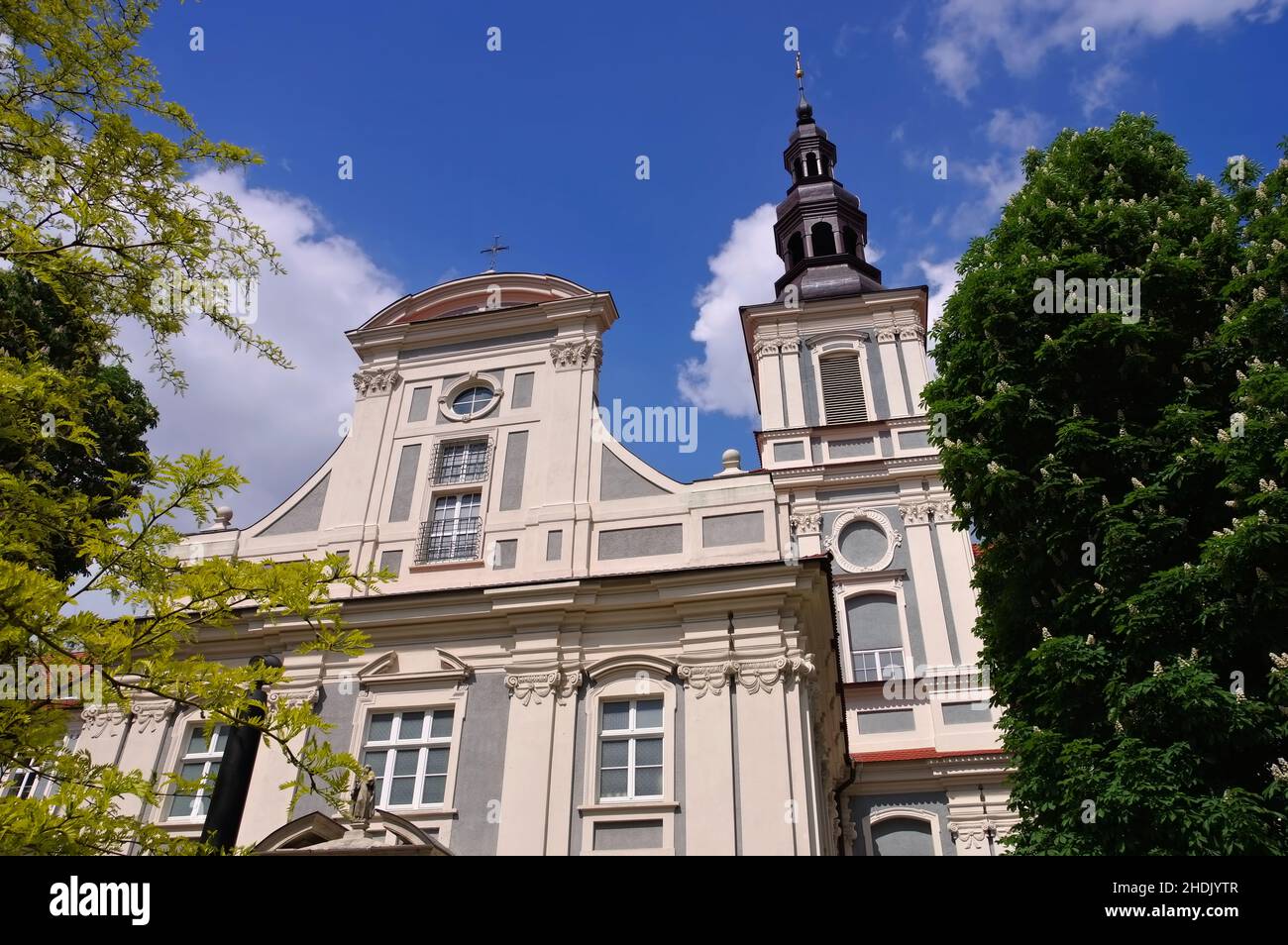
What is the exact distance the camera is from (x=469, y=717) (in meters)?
13.8

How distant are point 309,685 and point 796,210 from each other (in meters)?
26.4

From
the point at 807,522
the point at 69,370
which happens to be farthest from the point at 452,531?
the point at 807,522

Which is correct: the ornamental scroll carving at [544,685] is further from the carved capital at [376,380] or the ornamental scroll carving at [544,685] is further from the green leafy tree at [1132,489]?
the carved capital at [376,380]

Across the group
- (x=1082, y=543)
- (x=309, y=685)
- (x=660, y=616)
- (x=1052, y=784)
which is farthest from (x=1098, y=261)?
(x=309, y=685)

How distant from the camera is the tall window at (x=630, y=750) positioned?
42.1 feet

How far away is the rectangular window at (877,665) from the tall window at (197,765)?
1485 centimetres

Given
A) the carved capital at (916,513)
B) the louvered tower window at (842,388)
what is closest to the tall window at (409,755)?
the carved capital at (916,513)

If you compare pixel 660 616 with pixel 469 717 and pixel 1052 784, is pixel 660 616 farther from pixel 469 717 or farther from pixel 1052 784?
pixel 1052 784

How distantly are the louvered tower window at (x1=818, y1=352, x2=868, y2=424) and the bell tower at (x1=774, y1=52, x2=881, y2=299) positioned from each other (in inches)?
96.3

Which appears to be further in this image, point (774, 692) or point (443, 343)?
point (443, 343)

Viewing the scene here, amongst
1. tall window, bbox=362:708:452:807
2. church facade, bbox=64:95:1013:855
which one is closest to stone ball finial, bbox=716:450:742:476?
church facade, bbox=64:95:1013:855

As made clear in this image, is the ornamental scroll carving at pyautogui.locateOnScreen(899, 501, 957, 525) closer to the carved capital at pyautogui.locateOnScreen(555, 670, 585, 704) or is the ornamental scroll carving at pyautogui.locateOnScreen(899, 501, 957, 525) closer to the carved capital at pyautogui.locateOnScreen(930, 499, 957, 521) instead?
the carved capital at pyautogui.locateOnScreen(930, 499, 957, 521)

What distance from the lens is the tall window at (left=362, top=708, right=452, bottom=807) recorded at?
43.5 ft
